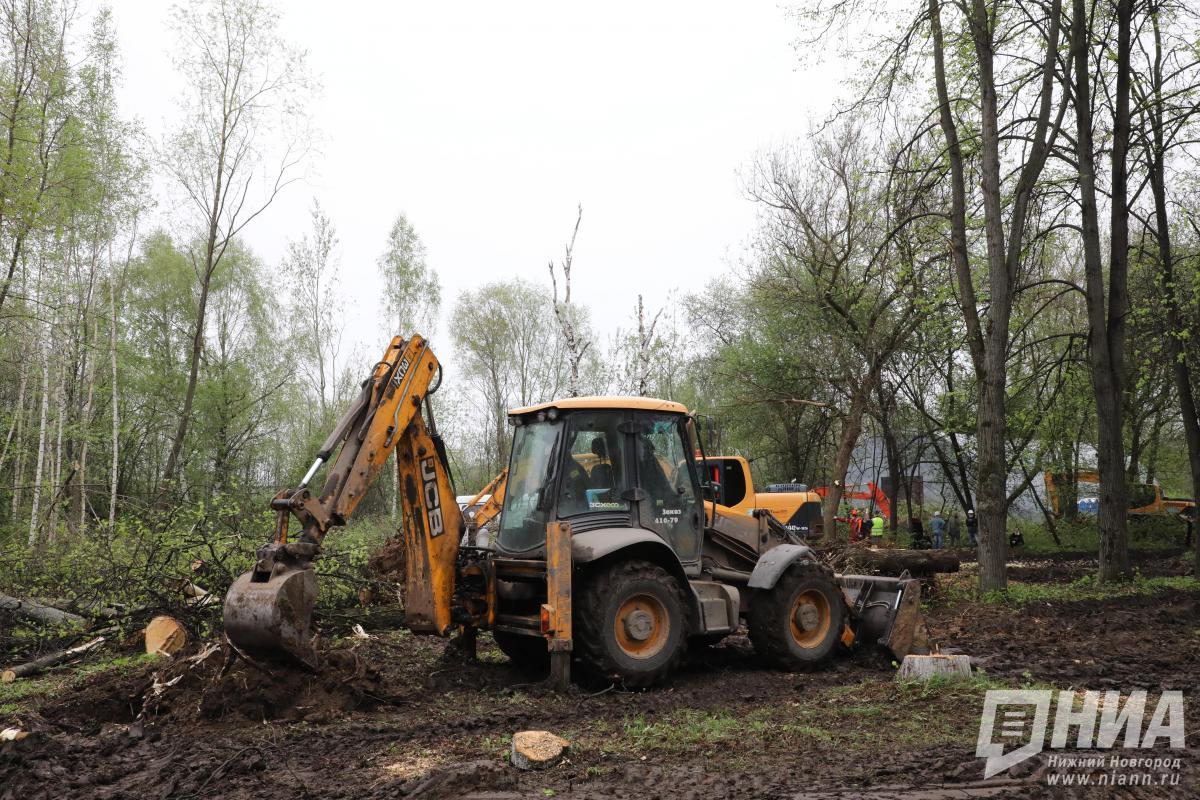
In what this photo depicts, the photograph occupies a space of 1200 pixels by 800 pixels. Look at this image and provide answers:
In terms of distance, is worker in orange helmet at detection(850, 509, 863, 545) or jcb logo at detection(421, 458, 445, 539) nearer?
jcb logo at detection(421, 458, 445, 539)

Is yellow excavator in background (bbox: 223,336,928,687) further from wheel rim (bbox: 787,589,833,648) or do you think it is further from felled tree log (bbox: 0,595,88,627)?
felled tree log (bbox: 0,595,88,627)

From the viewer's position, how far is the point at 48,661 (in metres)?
8.40

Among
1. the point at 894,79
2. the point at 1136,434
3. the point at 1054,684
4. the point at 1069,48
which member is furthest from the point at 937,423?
the point at 1054,684

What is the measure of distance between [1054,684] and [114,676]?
23.5ft

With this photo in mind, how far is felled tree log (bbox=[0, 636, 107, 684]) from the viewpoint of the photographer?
806cm

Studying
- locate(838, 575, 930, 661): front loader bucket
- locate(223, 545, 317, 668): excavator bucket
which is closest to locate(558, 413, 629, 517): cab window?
locate(223, 545, 317, 668): excavator bucket

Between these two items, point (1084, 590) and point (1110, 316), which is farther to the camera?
point (1110, 316)

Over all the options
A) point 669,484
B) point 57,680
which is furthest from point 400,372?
point 57,680

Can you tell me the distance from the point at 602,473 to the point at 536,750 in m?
2.97

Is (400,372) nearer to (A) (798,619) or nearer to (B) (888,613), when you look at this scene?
(A) (798,619)

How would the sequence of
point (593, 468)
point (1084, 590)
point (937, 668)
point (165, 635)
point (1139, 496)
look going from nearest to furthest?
1. point (937, 668)
2. point (593, 468)
3. point (165, 635)
4. point (1084, 590)
5. point (1139, 496)

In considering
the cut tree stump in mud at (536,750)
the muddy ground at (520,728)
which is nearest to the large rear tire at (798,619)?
the muddy ground at (520,728)

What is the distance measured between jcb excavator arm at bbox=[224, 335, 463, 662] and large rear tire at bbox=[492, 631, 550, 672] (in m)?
1.01

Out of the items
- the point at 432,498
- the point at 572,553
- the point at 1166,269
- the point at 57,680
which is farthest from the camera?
the point at 1166,269
